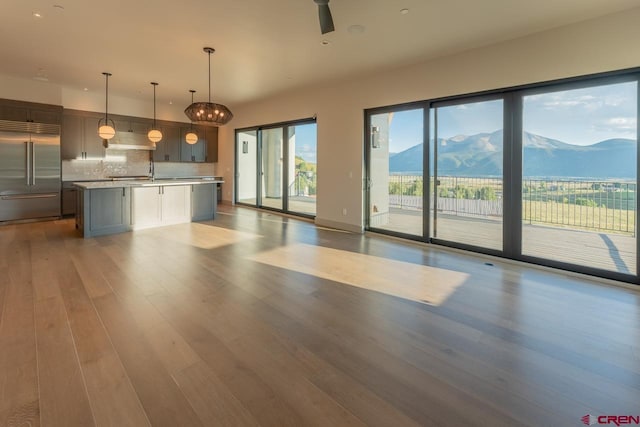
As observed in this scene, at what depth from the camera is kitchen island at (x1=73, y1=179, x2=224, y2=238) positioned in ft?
18.6

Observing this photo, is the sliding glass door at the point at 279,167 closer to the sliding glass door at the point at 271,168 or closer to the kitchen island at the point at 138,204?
the sliding glass door at the point at 271,168

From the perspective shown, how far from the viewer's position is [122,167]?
876 centimetres

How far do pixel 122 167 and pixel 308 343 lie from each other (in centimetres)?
854

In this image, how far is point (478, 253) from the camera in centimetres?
482

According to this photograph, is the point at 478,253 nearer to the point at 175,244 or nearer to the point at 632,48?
the point at 632,48

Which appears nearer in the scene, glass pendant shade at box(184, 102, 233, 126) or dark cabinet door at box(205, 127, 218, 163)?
glass pendant shade at box(184, 102, 233, 126)

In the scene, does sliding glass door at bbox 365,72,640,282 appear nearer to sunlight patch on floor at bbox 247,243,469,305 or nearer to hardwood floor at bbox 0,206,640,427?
hardwood floor at bbox 0,206,640,427

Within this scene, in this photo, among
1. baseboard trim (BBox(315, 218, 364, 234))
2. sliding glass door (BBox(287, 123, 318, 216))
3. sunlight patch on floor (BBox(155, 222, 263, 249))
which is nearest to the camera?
sunlight patch on floor (BBox(155, 222, 263, 249))

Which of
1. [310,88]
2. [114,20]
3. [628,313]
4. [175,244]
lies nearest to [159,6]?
[114,20]

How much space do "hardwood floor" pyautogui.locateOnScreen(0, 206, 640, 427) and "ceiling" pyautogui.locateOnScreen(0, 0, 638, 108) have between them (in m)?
A: 2.99

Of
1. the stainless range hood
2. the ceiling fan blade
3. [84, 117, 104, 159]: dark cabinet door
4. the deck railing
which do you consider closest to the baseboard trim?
the deck railing

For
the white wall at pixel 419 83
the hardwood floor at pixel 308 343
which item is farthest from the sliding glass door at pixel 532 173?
the hardwood floor at pixel 308 343

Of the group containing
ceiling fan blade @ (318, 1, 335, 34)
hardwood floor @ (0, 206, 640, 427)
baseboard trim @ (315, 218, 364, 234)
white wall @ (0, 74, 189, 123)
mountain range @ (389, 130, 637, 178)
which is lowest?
hardwood floor @ (0, 206, 640, 427)

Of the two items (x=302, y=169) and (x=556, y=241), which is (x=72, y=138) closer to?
(x=302, y=169)
